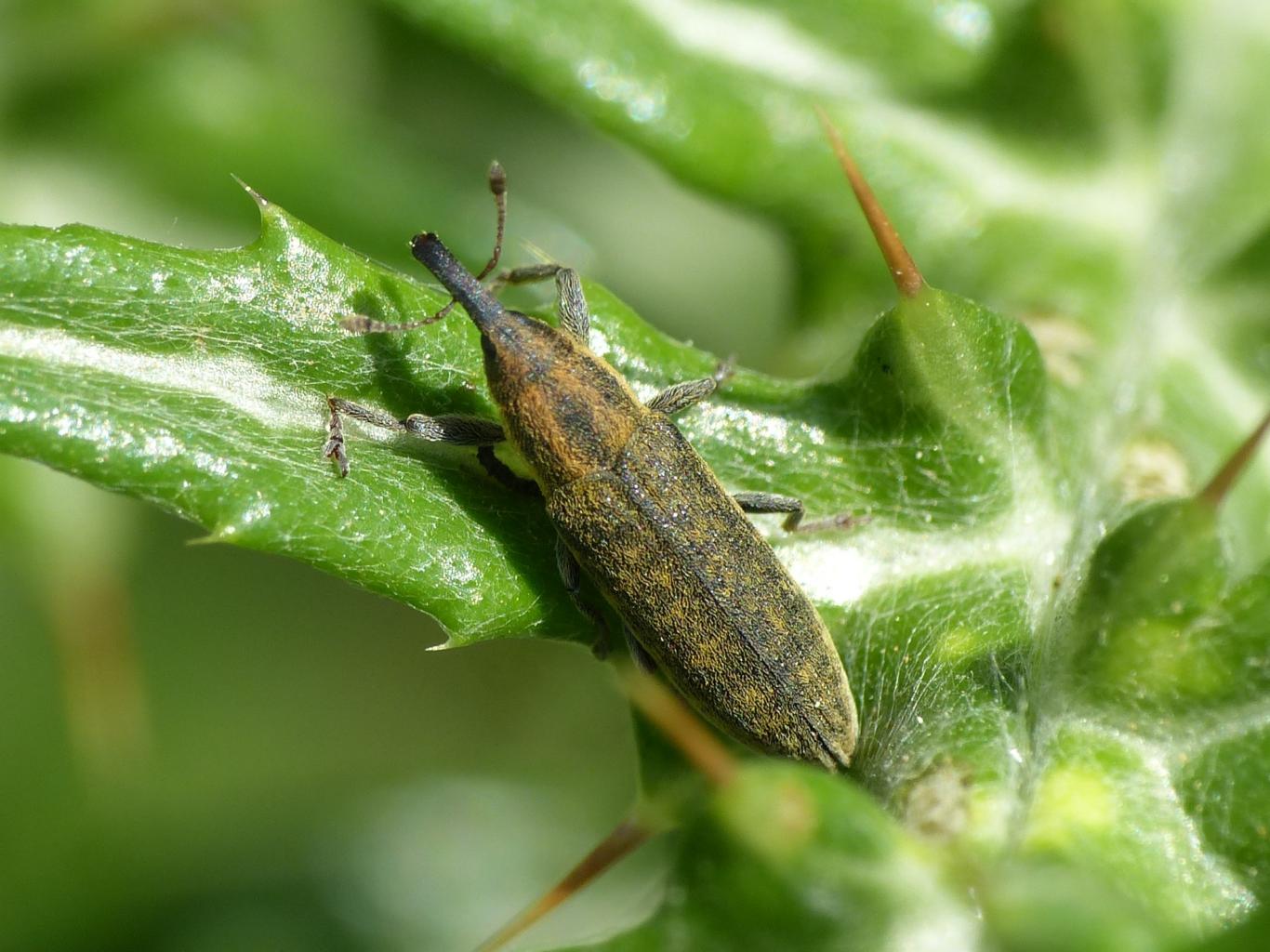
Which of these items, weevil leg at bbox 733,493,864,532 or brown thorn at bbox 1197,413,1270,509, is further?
weevil leg at bbox 733,493,864,532

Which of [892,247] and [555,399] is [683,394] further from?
[892,247]

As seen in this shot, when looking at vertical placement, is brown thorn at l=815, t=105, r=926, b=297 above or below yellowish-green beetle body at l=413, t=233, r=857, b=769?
above

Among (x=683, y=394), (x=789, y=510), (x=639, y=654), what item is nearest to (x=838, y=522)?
(x=789, y=510)

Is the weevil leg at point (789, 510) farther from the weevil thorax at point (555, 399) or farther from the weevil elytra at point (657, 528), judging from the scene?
the weevil thorax at point (555, 399)

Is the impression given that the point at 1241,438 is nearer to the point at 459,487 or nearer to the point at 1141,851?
the point at 1141,851

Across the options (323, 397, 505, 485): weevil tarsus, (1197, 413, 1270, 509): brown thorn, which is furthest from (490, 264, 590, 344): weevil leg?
(1197, 413, 1270, 509): brown thorn

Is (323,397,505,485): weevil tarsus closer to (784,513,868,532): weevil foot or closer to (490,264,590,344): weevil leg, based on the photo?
(490,264,590,344): weevil leg
